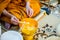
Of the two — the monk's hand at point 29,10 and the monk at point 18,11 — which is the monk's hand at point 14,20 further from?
the monk's hand at point 29,10

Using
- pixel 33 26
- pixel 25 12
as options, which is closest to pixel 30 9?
pixel 25 12

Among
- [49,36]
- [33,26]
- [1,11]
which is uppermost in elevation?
[1,11]

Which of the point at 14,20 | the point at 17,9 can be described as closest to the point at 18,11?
the point at 17,9

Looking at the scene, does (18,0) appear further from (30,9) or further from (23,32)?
(23,32)

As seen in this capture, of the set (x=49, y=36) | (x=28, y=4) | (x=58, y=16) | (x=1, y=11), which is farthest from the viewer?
(x=58, y=16)

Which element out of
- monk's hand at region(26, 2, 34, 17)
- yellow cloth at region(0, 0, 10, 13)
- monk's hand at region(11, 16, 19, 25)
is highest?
yellow cloth at region(0, 0, 10, 13)

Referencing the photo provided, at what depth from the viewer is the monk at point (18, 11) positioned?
1.68m

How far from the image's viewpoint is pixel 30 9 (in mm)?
1768

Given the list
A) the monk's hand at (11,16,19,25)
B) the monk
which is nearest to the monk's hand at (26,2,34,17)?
the monk

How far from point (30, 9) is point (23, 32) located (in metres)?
0.40

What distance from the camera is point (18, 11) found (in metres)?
1.75

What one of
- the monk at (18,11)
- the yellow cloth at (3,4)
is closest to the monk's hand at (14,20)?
the monk at (18,11)

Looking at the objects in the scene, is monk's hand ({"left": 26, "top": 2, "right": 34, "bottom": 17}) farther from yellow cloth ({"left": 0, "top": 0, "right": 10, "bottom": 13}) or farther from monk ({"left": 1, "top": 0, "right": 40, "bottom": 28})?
yellow cloth ({"left": 0, "top": 0, "right": 10, "bottom": 13})

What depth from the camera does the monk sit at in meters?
1.68
